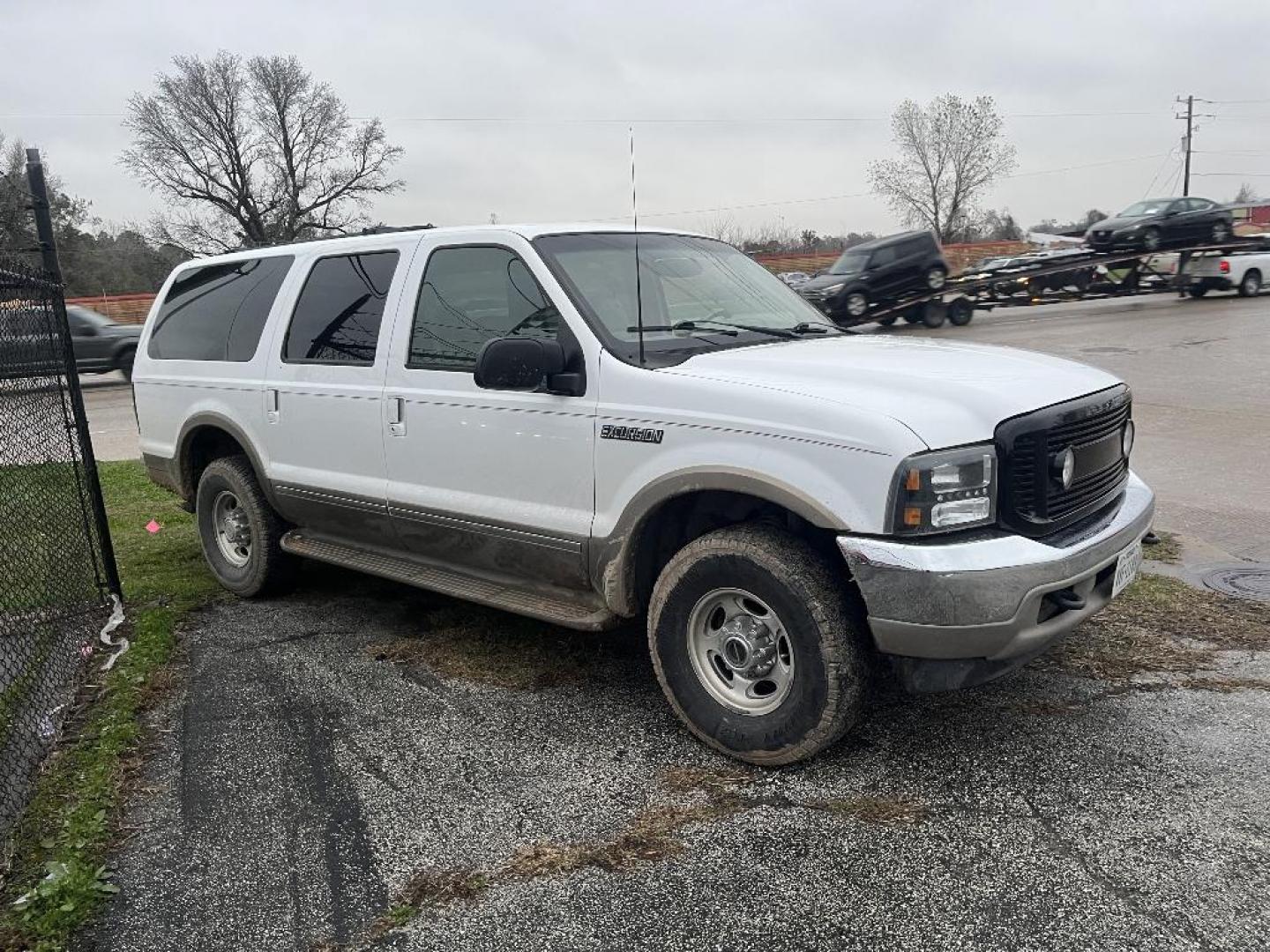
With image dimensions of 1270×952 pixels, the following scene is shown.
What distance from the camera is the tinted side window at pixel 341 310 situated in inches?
187

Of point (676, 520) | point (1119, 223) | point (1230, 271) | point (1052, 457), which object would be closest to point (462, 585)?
point (676, 520)

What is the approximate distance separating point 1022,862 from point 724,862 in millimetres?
867

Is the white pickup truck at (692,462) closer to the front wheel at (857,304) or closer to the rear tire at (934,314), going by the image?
the front wheel at (857,304)

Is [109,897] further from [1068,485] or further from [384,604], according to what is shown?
[1068,485]

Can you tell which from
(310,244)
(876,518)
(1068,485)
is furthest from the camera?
(310,244)

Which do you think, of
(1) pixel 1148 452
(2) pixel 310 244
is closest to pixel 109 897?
(2) pixel 310 244

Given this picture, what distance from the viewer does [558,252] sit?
4.22 metres

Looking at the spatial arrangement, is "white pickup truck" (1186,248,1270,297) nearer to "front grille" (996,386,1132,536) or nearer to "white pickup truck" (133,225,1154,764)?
"white pickup truck" (133,225,1154,764)

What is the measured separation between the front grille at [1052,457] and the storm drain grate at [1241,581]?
6.69ft

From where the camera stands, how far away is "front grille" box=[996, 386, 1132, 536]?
10.6 ft

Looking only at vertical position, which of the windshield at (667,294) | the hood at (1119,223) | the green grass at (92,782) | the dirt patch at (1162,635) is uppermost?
the hood at (1119,223)

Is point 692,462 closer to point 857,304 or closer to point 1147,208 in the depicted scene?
point 857,304

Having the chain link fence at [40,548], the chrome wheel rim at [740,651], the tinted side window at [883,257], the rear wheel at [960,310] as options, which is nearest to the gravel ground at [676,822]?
the chrome wheel rim at [740,651]

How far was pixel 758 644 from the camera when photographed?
140 inches
